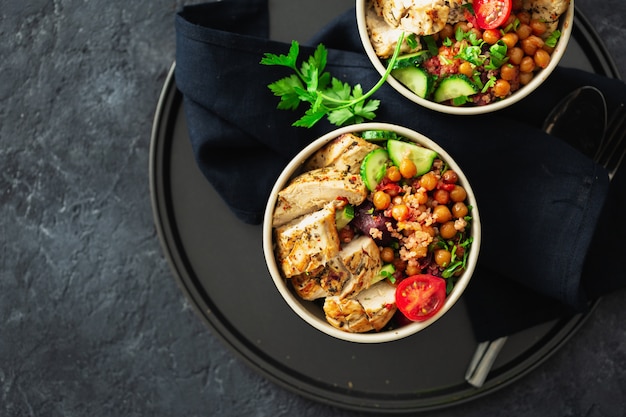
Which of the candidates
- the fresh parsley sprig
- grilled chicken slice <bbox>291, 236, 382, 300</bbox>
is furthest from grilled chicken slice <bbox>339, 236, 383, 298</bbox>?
the fresh parsley sprig

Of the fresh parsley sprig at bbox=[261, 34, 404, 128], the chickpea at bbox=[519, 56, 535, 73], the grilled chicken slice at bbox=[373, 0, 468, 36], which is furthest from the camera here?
the fresh parsley sprig at bbox=[261, 34, 404, 128]

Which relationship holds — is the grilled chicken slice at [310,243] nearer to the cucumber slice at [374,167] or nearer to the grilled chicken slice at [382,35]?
the cucumber slice at [374,167]

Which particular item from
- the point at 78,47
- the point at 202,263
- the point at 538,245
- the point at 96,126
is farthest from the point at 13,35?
the point at 538,245

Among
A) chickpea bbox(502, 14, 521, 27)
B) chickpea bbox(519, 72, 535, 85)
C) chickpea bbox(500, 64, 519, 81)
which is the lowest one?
chickpea bbox(519, 72, 535, 85)

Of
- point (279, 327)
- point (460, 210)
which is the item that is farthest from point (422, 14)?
point (279, 327)

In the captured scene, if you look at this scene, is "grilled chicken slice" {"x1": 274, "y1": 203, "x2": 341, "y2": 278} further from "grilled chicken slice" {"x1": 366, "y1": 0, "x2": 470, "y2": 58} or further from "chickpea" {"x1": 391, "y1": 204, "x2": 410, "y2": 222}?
"grilled chicken slice" {"x1": 366, "y1": 0, "x2": 470, "y2": 58}

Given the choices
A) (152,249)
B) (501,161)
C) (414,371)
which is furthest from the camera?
(152,249)

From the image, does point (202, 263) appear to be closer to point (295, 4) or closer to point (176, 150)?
point (176, 150)
